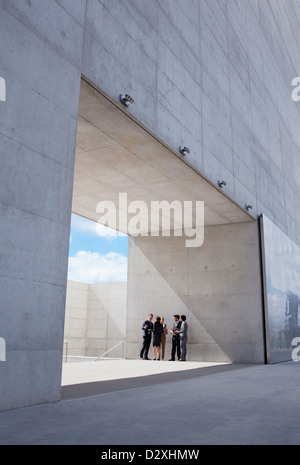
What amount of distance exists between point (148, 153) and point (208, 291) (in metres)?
7.31

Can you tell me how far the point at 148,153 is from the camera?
9508 millimetres

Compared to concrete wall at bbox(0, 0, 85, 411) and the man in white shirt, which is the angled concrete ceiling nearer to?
concrete wall at bbox(0, 0, 85, 411)

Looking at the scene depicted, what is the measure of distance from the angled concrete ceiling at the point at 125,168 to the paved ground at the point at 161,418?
484cm

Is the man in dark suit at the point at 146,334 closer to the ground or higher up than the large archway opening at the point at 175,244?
closer to the ground

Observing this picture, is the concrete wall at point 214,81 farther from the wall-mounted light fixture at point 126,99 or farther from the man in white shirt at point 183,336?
the man in white shirt at point 183,336

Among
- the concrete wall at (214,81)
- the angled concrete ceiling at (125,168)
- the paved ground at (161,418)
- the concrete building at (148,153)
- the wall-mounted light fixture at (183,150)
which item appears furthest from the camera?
the wall-mounted light fixture at (183,150)

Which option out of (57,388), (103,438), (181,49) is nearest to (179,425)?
(103,438)

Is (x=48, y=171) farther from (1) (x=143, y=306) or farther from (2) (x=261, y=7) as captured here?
(2) (x=261, y=7)

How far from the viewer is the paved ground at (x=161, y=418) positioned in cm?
346

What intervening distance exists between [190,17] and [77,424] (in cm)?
1013

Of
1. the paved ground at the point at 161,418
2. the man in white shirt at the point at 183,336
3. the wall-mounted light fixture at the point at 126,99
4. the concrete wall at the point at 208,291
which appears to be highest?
the wall-mounted light fixture at the point at 126,99

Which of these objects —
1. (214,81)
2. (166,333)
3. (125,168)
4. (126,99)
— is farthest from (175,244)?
(126,99)

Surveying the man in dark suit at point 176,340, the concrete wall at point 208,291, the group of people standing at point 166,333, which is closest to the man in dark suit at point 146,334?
the group of people standing at point 166,333

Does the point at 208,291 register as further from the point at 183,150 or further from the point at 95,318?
the point at 95,318
